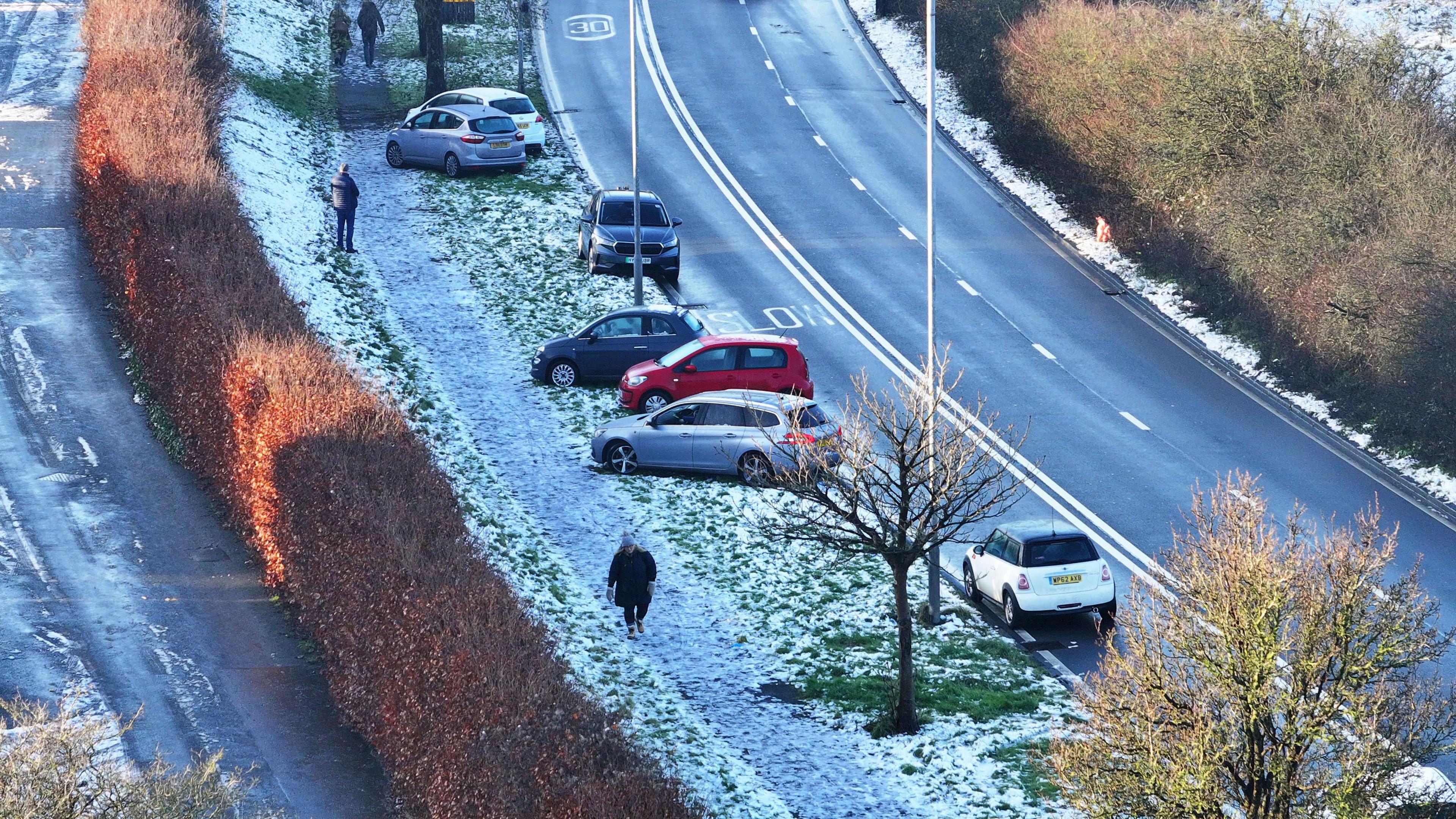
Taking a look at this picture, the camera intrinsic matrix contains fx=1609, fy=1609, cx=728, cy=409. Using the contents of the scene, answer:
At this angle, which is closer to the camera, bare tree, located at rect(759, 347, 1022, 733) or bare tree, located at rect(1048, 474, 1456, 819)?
bare tree, located at rect(1048, 474, 1456, 819)

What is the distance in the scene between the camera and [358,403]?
72.4 ft

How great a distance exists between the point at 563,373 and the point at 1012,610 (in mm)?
10656

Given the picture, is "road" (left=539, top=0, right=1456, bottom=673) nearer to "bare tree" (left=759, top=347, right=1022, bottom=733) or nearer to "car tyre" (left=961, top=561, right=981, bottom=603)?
"car tyre" (left=961, top=561, right=981, bottom=603)

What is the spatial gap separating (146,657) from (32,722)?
3877mm

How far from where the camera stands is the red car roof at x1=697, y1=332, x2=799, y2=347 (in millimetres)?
27188

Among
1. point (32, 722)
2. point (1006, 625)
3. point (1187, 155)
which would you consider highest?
point (1187, 155)

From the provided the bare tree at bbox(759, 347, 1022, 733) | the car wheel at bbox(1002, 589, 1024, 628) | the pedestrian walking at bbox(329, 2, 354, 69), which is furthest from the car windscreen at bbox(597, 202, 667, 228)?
the pedestrian walking at bbox(329, 2, 354, 69)

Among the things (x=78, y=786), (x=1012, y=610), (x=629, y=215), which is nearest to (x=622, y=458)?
(x=1012, y=610)

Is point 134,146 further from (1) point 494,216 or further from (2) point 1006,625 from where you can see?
(2) point 1006,625

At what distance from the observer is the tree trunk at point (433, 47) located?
4175 centimetres

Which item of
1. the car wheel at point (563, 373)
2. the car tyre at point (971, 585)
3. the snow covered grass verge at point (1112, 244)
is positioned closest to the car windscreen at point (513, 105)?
the snow covered grass verge at point (1112, 244)

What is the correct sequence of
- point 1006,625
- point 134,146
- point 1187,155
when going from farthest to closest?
point 1187,155 → point 134,146 → point 1006,625

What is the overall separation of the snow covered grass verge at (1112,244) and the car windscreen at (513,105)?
11.3m

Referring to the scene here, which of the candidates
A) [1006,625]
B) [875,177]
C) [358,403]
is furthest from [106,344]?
[875,177]
